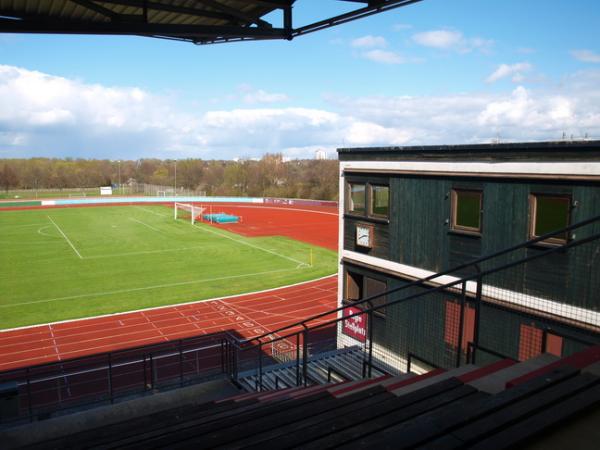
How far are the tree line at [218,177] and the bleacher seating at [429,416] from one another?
8268 centimetres

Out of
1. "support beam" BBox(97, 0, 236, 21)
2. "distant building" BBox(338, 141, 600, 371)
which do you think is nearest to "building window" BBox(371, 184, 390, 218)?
"distant building" BBox(338, 141, 600, 371)

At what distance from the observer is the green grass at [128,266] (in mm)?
27828

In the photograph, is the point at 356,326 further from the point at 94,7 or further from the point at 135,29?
the point at 94,7

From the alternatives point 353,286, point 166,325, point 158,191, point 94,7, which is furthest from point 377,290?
point 158,191

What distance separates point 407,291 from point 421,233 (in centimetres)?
163

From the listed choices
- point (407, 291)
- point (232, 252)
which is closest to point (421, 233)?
point (407, 291)

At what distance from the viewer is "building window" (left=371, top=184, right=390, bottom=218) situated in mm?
13836

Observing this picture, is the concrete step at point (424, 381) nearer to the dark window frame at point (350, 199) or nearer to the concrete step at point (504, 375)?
the concrete step at point (504, 375)

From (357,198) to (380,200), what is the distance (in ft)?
3.04

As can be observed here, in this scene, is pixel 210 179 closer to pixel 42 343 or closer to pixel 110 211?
pixel 110 211

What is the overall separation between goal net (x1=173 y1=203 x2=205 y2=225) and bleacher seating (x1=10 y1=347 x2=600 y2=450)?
5623 centimetres

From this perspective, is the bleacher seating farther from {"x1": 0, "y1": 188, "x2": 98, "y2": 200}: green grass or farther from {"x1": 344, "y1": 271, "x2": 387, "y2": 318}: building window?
{"x1": 0, "y1": 188, "x2": 98, "y2": 200}: green grass

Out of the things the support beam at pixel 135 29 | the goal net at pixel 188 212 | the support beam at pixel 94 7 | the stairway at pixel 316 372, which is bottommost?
the goal net at pixel 188 212

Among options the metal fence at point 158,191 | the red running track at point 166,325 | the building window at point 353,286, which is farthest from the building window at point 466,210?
the metal fence at point 158,191
